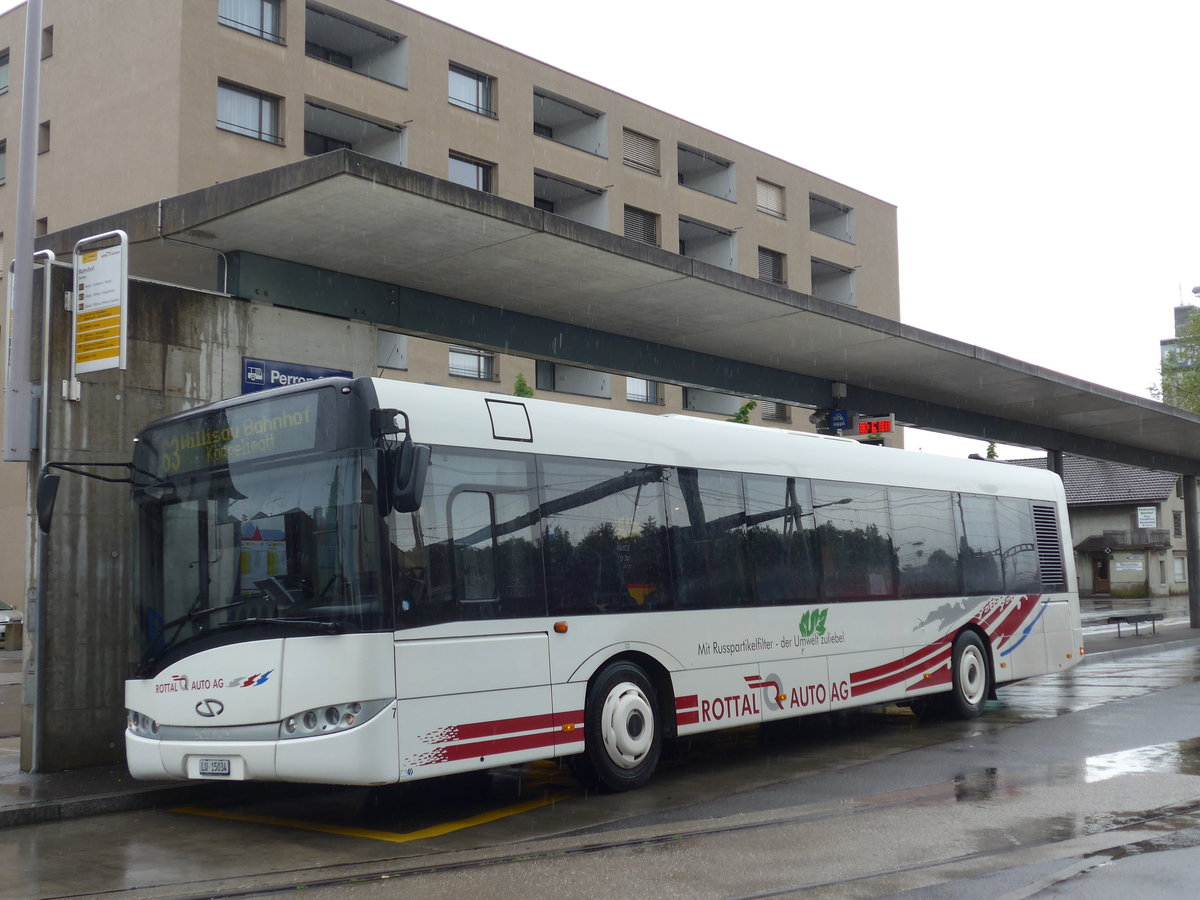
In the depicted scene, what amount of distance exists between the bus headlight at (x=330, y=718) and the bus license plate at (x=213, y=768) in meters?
0.51

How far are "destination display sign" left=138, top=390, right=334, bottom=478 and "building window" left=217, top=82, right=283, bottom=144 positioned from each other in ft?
78.3

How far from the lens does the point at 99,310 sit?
10.5 meters

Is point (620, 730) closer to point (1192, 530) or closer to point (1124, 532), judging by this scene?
point (1192, 530)

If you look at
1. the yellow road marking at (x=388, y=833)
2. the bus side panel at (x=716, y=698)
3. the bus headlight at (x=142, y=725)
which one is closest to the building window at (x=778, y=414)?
the bus side panel at (x=716, y=698)

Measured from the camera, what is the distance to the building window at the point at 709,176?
145 ft

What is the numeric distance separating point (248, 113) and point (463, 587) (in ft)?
85.8

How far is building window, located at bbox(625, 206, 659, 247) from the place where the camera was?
4109 cm

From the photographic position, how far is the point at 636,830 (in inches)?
316

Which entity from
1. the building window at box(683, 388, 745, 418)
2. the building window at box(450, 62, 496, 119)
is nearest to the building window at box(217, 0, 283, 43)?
the building window at box(450, 62, 496, 119)

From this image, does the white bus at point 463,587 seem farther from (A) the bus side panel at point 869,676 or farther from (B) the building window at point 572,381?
(B) the building window at point 572,381

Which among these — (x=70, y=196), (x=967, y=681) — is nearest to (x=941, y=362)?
(x=967, y=681)

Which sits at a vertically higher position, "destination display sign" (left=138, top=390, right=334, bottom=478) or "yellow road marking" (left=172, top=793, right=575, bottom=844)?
"destination display sign" (left=138, top=390, right=334, bottom=478)

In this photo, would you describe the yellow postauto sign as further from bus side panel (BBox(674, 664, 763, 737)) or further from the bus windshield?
bus side panel (BBox(674, 664, 763, 737))

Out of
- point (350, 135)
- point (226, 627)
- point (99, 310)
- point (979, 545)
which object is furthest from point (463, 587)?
point (350, 135)
